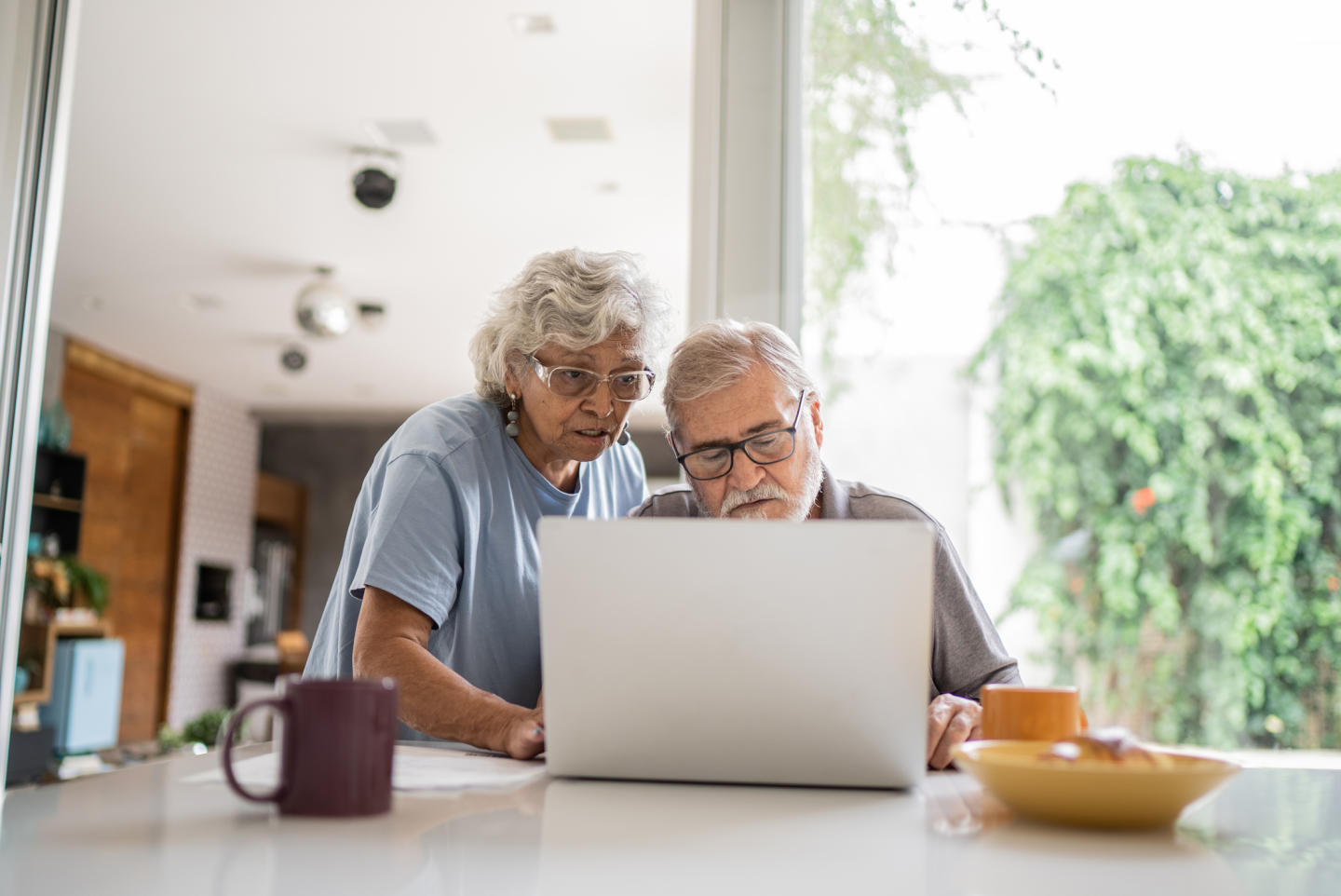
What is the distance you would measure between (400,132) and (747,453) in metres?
3.21

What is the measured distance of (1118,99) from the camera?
267cm

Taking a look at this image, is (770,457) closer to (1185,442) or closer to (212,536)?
(1185,442)

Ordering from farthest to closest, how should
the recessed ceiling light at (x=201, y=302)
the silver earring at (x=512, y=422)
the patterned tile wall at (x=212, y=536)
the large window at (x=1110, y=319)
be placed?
the patterned tile wall at (x=212, y=536) → the recessed ceiling light at (x=201, y=302) → the large window at (x=1110, y=319) → the silver earring at (x=512, y=422)

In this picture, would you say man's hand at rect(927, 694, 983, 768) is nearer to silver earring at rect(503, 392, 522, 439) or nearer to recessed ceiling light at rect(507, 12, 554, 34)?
silver earring at rect(503, 392, 522, 439)

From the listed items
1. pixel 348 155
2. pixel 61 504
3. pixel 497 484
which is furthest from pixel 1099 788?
pixel 61 504

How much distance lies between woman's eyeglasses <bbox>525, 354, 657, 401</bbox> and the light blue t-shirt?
0.39 feet

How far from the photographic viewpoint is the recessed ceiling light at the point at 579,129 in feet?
14.1

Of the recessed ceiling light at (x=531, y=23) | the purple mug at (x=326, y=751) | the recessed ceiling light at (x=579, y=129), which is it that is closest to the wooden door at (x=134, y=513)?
the recessed ceiling light at (x=579, y=129)

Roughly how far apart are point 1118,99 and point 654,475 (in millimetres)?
8179

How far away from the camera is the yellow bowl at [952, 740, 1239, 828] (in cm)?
74

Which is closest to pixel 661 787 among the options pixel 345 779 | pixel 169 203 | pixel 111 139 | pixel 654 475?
pixel 345 779

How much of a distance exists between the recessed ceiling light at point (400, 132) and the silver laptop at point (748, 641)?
3.81 metres

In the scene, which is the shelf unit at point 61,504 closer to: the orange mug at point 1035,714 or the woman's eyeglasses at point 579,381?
the woman's eyeglasses at point 579,381

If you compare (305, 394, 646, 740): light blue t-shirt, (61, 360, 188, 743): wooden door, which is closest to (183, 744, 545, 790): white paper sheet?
(305, 394, 646, 740): light blue t-shirt
